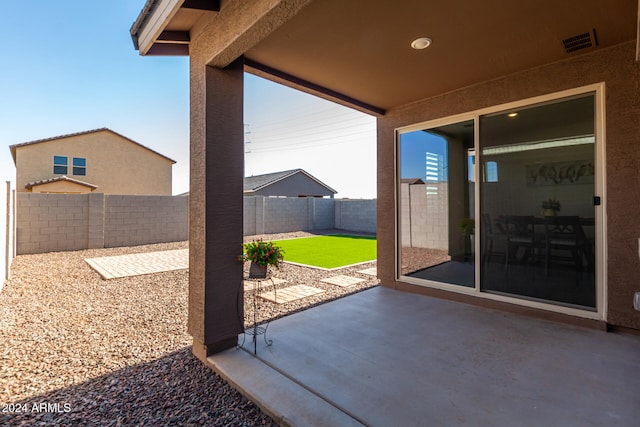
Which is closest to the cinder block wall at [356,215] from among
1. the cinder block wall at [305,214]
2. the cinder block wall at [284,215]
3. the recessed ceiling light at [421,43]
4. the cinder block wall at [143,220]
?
the cinder block wall at [305,214]

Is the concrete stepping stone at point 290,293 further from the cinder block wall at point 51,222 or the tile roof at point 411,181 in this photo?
the cinder block wall at point 51,222

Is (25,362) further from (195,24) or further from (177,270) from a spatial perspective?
(177,270)

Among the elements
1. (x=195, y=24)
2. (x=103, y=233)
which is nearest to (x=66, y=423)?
(x=195, y=24)

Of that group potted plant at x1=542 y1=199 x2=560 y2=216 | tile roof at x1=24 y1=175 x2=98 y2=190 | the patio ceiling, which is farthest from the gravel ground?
tile roof at x1=24 y1=175 x2=98 y2=190

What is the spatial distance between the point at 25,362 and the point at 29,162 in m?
16.9

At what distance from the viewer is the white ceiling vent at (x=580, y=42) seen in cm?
262

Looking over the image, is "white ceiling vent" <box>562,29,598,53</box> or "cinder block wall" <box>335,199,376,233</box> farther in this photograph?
"cinder block wall" <box>335,199,376,233</box>

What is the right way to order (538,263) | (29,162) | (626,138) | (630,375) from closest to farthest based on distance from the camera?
(630,375)
(626,138)
(538,263)
(29,162)

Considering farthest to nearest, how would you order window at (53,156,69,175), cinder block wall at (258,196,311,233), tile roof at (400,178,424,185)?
window at (53,156,69,175) → cinder block wall at (258,196,311,233) → tile roof at (400,178,424,185)

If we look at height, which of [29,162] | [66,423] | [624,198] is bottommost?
[66,423]

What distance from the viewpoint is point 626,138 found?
282 centimetres

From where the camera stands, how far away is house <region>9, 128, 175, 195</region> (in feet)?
46.8

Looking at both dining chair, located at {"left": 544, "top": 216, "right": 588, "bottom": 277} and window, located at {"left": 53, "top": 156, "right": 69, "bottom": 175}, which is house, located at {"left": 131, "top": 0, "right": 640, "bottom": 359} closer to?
dining chair, located at {"left": 544, "top": 216, "right": 588, "bottom": 277}

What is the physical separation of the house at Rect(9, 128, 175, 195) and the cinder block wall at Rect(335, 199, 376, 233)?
426 inches
